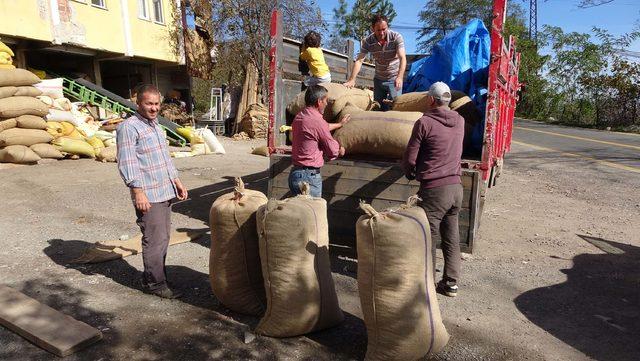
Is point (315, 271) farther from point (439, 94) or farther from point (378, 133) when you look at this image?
point (378, 133)

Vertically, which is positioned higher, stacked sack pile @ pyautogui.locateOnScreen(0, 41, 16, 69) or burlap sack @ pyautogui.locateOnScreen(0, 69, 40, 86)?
stacked sack pile @ pyautogui.locateOnScreen(0, 41, 16, 69)

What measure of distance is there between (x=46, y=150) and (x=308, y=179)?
7.58 metres

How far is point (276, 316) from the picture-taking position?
8.82 feet

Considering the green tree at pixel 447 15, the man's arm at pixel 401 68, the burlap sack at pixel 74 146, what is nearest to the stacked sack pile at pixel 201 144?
the burlap sack at pixel 74 146

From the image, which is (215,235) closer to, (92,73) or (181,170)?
(181,170)

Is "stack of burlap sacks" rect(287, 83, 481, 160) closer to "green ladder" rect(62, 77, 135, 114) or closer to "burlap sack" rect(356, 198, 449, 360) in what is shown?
"burlap sack" rect(356, 198, 449, 360)

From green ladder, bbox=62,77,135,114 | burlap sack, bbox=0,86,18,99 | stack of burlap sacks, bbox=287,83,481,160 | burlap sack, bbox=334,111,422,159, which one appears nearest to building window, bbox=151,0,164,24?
green ladder, bbox=62,77,135,114

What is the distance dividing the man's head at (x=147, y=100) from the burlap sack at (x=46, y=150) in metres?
7.25

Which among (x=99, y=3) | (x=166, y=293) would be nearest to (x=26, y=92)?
(x=99, y=3)

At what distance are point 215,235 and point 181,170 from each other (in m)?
6.46

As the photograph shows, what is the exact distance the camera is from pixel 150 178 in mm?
3139

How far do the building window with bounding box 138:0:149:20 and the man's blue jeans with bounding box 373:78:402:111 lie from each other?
464 inches

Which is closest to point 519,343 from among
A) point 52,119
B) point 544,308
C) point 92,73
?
point 544,308

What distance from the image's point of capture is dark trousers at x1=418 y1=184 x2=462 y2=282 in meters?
3.22
